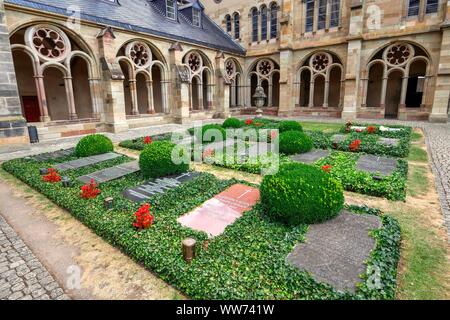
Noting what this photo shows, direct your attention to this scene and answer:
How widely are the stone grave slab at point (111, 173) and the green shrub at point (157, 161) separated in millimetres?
756

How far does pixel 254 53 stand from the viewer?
2138cm

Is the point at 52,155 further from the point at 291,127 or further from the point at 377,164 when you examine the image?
the point at 377,164

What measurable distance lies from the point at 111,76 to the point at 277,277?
12.3m

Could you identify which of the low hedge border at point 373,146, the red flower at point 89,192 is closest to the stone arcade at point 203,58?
the red flower at point 89,192

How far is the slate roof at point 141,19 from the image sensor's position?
1104 cm

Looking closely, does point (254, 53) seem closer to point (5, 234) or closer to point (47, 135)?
point (47, 135)

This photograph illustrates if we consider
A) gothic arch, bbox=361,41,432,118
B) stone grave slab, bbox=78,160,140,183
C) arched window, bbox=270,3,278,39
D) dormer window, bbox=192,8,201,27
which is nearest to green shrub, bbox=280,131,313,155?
stone grave slab, bbox=78,160,140,183

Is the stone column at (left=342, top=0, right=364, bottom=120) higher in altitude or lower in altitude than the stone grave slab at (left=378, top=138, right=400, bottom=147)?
higher

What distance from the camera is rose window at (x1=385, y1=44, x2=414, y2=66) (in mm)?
15680

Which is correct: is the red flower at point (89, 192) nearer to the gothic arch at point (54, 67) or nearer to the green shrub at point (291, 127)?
the green shrub at point (291, 127)

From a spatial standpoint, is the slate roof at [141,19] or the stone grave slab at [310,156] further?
the slate roof at [141,19]

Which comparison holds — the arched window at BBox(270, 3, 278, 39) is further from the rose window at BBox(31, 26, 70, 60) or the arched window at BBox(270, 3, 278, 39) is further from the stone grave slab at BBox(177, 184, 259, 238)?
the stone grave slab at BBox(177, 184, 259, 238)

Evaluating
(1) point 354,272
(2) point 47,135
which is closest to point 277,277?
(1) point 354,272

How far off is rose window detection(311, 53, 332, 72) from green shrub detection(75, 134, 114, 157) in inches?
649
